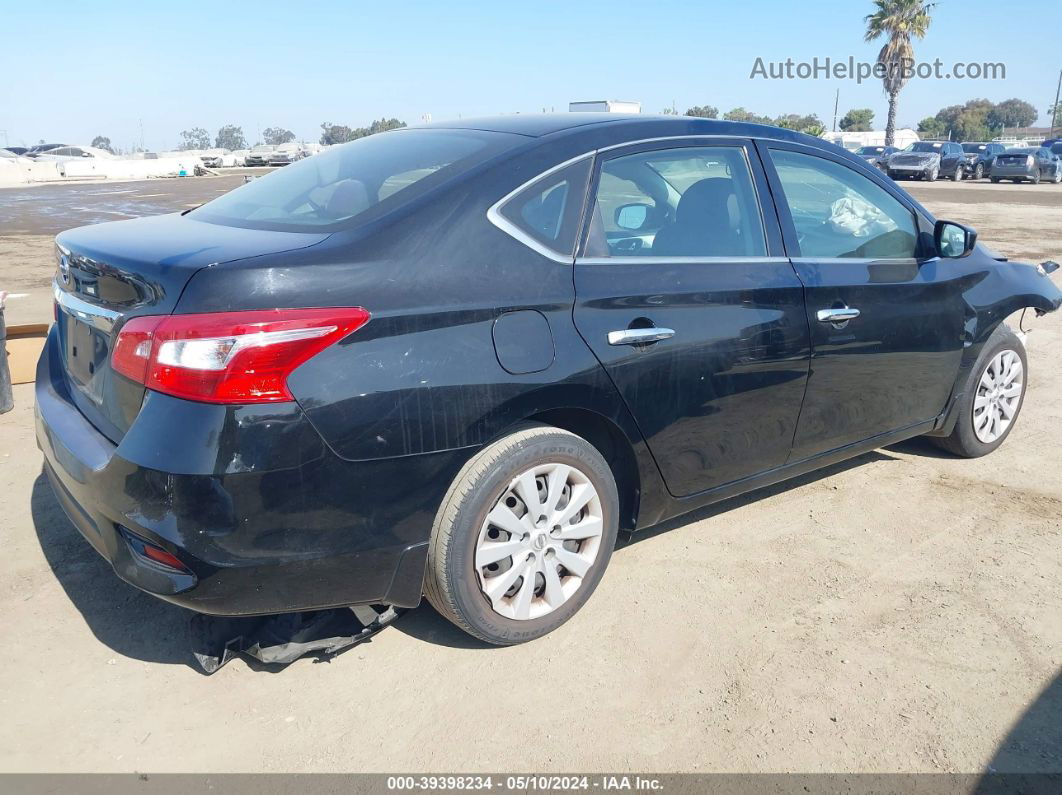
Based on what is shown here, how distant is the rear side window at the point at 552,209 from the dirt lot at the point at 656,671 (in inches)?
54.1

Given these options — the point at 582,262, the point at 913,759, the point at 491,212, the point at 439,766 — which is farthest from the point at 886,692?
the point at 491,212

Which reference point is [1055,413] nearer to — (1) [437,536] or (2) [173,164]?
(1) [437,536]

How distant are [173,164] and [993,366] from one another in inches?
2124

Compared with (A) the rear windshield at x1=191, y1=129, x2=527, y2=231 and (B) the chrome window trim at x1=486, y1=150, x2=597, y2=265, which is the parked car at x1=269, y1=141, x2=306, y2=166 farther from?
(B) the chrome window trim at x1=486, y1=150, x2=597, y2=265

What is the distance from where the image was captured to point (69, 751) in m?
2.51

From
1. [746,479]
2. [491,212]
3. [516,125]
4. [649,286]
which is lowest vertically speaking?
[746,479]

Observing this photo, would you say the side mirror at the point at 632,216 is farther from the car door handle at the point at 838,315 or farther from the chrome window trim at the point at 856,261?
the car door handle at the point at 838,315

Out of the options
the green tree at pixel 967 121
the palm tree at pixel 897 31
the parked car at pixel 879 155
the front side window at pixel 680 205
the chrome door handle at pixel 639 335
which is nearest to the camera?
the chrome door handle at pixel 639 335

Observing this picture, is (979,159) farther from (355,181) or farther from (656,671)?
(656,671)

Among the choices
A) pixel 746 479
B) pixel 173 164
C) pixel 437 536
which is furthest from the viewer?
pixel 173 164

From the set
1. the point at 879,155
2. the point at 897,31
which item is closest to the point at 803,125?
the point at 897,31

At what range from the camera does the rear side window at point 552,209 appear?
9.42 ft

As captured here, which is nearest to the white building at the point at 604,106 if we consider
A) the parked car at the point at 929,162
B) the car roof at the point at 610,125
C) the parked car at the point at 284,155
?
the car roof at the point at 610,125

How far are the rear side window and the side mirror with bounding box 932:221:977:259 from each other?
2055mm
